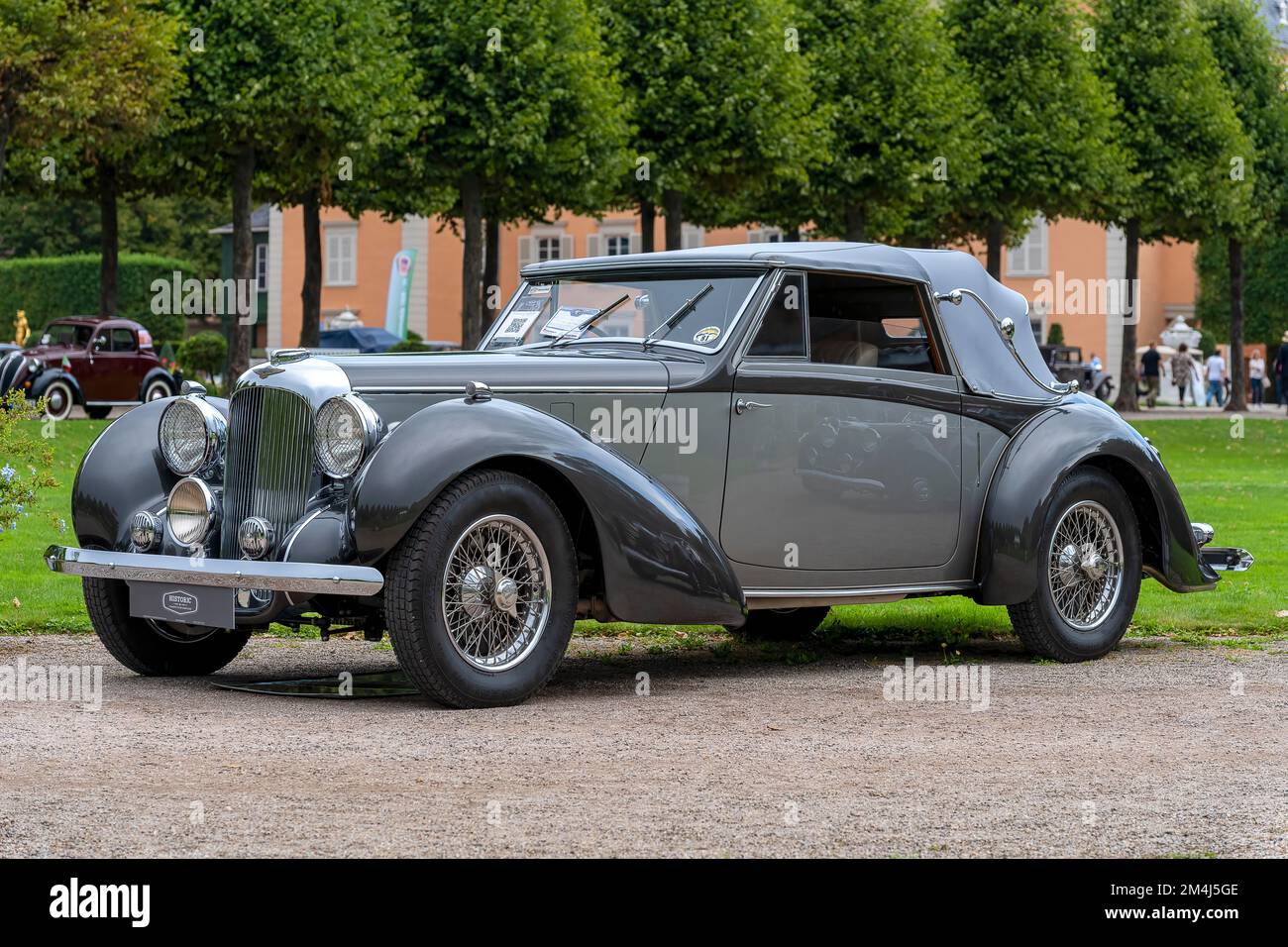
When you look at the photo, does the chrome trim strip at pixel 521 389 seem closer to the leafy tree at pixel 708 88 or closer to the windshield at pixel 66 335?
the leafy tree at pixel 708 88

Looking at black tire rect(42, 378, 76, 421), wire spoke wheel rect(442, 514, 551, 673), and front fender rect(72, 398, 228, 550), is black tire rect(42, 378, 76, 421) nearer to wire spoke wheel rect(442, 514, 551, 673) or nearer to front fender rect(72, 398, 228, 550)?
front fender rect(72, 398, 228, 550)

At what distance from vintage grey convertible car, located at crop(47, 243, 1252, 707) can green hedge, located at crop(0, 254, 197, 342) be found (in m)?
58.6

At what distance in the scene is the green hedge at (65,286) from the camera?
214 feet

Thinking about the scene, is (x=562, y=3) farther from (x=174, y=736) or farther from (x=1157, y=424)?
(x=174, y=736)

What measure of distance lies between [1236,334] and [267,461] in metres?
41.3

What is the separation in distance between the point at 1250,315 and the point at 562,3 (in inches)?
1743

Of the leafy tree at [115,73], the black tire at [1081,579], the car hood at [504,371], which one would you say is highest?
the leafy tree at [115,73]

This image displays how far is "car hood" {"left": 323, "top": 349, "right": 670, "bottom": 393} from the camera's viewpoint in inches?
303

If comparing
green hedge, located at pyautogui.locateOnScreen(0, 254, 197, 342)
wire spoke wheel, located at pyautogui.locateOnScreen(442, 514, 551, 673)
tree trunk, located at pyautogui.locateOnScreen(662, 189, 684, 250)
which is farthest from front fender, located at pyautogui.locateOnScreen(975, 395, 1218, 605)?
green hedge, located at pyautogui.locateOnScreen(0, 254, 197, 342)

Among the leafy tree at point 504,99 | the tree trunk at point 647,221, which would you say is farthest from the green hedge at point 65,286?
the leafy tree at point 504,99

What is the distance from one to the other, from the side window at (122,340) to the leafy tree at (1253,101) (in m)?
25.1

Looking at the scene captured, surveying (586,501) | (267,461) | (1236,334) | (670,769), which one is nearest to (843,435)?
(586,501)

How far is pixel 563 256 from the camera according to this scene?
237 ft

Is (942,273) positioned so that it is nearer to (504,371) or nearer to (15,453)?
(504,371)
